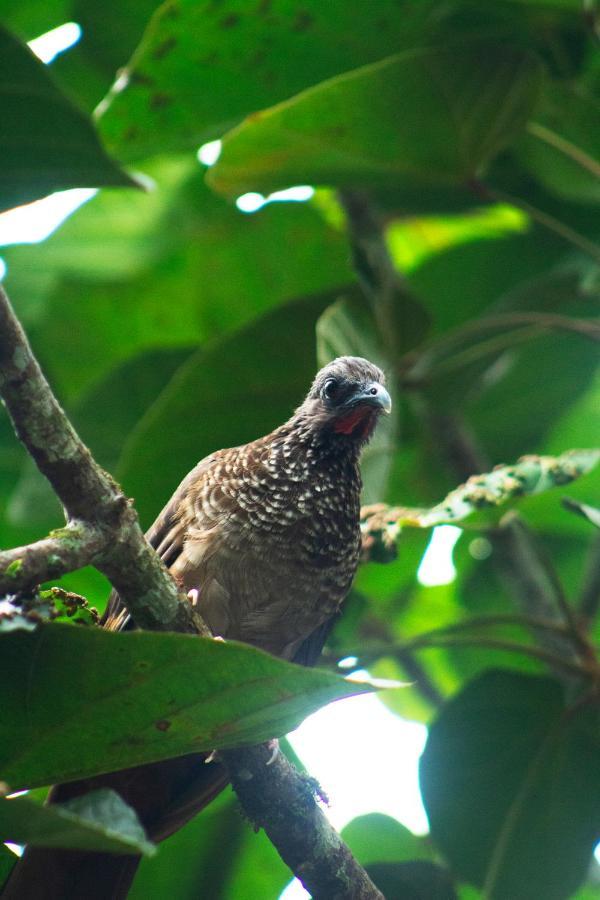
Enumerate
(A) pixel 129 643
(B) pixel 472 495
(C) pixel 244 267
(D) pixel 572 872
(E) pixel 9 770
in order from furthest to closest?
(C) pixel 244 267 < (D) pixel 572 872 < (B) pixel 472 495 < (E) pixel 9 770 < (A) pixel 129 643

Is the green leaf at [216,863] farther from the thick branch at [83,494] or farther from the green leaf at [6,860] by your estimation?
the thick branch at [83,494]

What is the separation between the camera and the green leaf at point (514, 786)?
9.87 feet

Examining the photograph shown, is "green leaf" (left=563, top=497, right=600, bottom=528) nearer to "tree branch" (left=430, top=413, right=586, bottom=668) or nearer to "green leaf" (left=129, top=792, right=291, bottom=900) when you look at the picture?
"tree branch" (left=430, top=413, right=586, bottom=668)

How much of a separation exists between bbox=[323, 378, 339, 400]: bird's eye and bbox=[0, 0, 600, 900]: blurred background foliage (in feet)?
0.33

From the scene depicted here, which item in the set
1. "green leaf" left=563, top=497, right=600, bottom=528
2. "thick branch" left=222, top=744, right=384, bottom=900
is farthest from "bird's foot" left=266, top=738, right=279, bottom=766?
"green leaf" left=563, top=497, right=600, bottom=528

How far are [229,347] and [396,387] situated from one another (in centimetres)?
70

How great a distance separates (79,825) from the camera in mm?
1354

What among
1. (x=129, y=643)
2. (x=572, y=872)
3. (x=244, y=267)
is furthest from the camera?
(x=244, y=267)

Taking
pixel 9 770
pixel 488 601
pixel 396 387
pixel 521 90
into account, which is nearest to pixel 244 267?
pixel 396 387

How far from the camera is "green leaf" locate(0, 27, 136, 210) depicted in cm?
251

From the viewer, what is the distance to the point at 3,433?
3.79m

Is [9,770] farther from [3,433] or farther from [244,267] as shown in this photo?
[244,267]

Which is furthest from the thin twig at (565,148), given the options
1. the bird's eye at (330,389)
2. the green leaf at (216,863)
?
the green leaf at (216,863)

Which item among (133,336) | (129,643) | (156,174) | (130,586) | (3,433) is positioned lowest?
(129,643)
